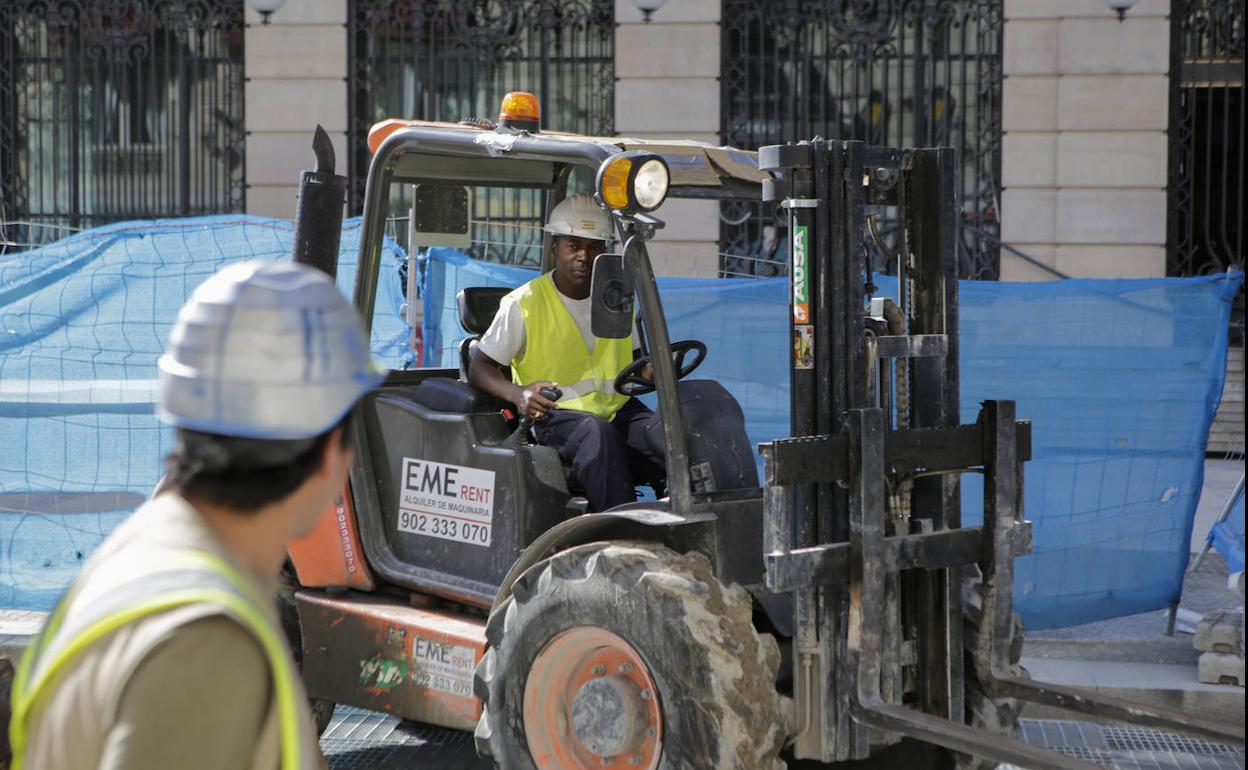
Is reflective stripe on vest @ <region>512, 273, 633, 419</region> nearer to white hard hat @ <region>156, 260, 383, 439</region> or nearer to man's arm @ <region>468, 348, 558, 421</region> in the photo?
man's arm @ <region>468, 348, 558, 421</region>

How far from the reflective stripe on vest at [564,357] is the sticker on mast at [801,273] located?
1.04 metres

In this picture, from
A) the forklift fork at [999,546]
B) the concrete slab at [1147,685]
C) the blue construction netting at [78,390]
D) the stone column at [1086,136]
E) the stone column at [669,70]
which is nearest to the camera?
the forklift fork at [999,546]

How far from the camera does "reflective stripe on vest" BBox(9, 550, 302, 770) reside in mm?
1677

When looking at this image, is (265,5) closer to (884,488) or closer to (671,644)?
(884,488)

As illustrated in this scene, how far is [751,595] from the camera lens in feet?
16.2

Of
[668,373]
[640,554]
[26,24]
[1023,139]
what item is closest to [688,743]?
[640,554]

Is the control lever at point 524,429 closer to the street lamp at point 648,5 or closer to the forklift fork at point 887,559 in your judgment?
the forklift fork at point 887,559

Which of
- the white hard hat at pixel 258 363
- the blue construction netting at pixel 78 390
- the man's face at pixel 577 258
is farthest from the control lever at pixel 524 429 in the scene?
the white hard hat at pixel 258 363

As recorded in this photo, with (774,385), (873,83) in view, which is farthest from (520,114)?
(873,83)

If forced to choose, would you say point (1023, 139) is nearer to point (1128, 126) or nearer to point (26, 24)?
point (1128, 126)

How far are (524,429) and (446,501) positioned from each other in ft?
1.34

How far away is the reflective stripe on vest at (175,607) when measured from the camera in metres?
1.68

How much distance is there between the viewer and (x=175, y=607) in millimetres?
1670

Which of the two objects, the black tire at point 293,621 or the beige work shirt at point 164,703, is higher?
the beige work shirt at point 164,703
